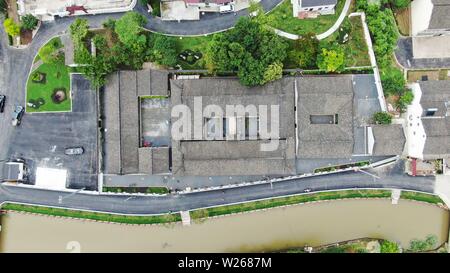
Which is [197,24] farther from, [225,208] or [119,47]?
[225,208]

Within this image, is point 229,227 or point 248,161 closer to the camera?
point 248,161

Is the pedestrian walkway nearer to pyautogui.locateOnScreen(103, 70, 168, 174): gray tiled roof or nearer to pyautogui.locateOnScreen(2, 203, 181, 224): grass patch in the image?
pyautogui.locateOnScreen(2, 203, 181, 224): grass patch

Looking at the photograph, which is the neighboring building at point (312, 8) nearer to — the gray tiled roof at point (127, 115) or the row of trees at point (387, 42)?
the row of trees at point (387, 42)

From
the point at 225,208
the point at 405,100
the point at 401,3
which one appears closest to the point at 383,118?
the point at 405,100

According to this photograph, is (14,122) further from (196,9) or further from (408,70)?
(408,70)

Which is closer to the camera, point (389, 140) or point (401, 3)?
point (389, 140)
